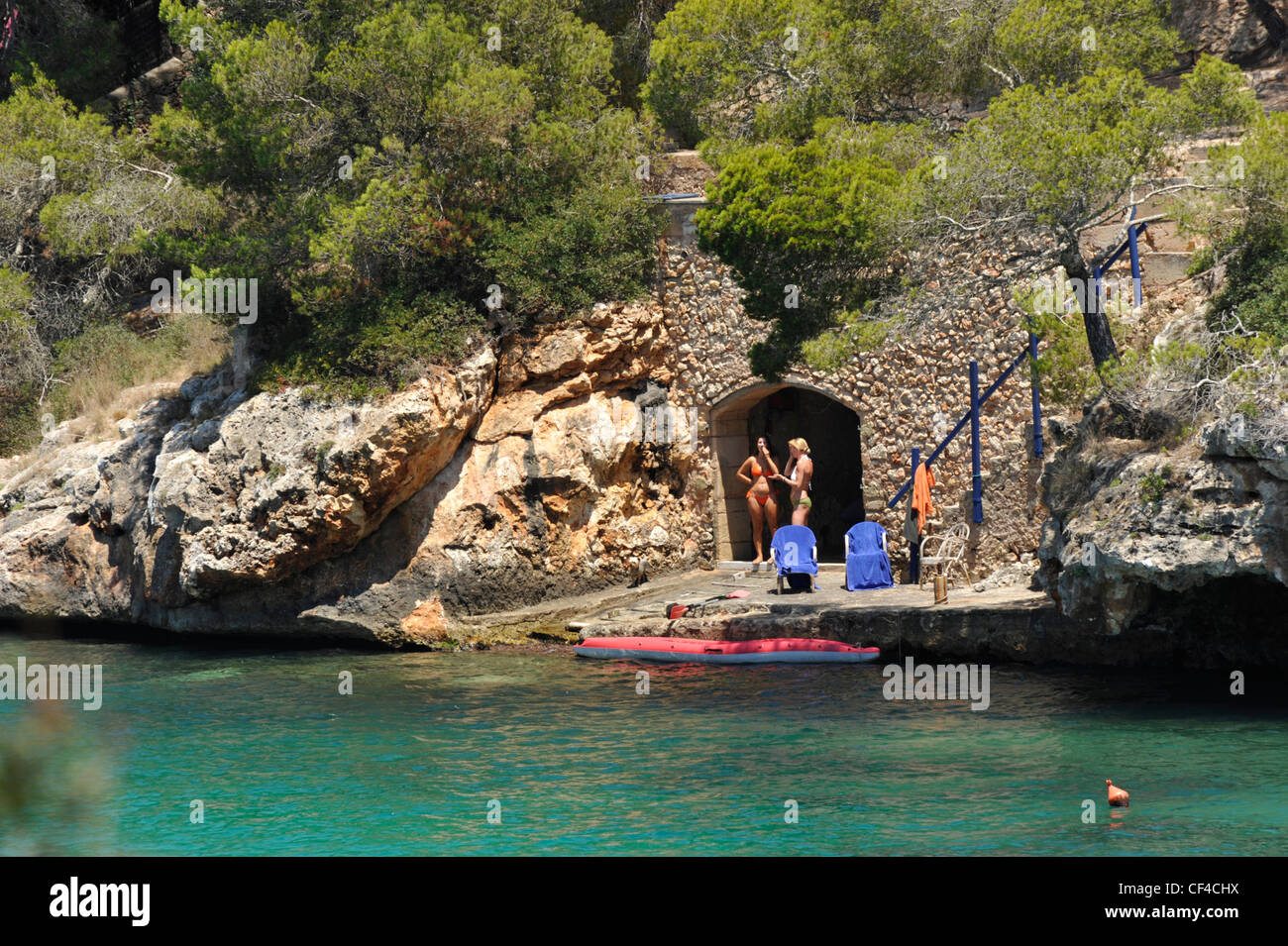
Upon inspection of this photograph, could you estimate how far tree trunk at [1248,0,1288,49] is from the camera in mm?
22812

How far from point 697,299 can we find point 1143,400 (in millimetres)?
8530

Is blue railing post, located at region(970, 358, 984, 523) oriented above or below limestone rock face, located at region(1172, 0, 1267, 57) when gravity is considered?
below

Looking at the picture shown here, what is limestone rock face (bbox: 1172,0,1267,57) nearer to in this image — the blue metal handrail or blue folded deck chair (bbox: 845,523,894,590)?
the blue metal handrail

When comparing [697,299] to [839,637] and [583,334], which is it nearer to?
[583,334]

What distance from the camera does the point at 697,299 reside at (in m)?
19.8

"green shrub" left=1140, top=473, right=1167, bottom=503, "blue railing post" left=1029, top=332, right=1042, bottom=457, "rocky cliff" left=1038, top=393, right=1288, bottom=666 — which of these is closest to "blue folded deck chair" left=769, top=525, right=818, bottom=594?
"blue railing post" left=1029, top=332, right=1042, bottom=457

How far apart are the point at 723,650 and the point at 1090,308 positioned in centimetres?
596

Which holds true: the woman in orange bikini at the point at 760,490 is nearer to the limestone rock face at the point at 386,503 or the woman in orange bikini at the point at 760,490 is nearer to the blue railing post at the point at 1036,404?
the limestone rock face at the point at 386,503

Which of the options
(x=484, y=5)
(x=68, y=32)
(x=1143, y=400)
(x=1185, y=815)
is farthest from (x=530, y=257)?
(x=68, y=32)

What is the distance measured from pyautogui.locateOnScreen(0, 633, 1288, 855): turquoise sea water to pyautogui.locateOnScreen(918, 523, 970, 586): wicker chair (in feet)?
8.44

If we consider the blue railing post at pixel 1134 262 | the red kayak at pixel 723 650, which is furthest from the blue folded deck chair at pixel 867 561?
the blue railing post at pixel 1134 262

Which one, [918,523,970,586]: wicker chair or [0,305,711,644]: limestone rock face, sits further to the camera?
[0,305,711,644]: limestone rock face

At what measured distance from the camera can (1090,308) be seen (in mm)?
13664

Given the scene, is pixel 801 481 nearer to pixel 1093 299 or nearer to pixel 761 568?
pixel 761 568
